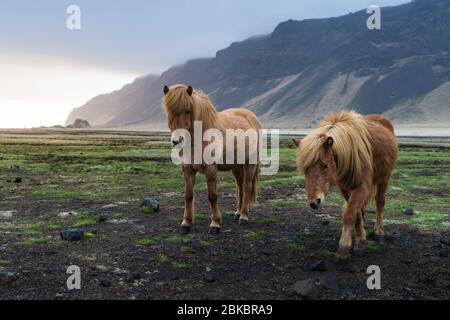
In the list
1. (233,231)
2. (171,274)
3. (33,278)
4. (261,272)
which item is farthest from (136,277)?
(233,231)

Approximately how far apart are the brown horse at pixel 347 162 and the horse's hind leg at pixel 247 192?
10.6 ft

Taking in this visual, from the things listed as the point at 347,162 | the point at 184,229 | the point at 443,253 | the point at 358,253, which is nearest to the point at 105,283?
the point at 184,229

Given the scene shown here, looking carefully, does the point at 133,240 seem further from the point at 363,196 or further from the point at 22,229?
the point at 363,196

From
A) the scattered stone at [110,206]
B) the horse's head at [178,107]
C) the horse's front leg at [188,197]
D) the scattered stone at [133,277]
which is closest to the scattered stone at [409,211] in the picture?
the horse's front leg at [188,197]

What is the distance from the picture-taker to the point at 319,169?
7.81 m

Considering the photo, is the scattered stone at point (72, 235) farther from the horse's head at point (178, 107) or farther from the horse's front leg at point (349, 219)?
the horse's front leg at point (349, 219)

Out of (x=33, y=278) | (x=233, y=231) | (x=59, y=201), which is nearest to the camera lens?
(x=33, y=278)

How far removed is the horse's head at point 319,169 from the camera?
771 cm

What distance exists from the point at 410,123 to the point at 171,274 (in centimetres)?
18961

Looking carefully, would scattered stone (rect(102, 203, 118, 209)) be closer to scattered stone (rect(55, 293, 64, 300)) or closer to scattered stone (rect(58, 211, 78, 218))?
scattered stone (rect(58, 211, 78, 218))

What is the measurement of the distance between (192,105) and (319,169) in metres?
3.53

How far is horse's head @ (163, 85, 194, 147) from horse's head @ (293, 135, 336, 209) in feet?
9.40

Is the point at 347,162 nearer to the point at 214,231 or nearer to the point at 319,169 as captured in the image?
the point at 319,169
